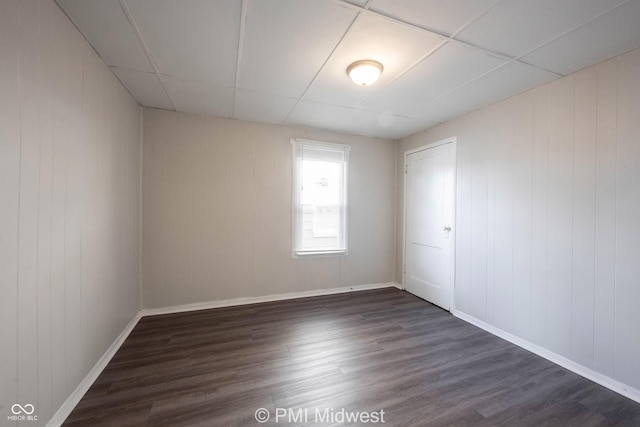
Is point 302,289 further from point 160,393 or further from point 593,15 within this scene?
point 593,15

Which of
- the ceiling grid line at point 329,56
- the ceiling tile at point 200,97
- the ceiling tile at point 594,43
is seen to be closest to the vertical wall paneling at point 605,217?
the ceiling tile at point 594,43

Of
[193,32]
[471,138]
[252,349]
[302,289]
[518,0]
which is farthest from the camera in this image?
[302,289]

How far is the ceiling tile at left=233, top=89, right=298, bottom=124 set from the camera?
2.61 m

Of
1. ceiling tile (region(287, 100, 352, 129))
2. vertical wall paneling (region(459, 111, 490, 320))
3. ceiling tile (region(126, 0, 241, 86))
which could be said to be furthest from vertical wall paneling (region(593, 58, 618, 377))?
ceiling tile (region(126, 0, 241, 86))

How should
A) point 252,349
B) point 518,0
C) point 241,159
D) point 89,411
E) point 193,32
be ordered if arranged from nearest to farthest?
point 518,0 → point 89,411 → point 193,32 → point 252,349 → point 241,159

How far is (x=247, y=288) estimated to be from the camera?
3342 millimetres

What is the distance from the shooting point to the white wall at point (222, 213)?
2.97 m

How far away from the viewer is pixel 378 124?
3.43 m

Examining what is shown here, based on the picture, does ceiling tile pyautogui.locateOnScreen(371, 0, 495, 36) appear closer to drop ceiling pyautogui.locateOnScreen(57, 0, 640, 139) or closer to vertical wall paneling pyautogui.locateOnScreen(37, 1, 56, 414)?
drop ceiling pyautogui.locateOnScreen(57, 0, 640, 139)

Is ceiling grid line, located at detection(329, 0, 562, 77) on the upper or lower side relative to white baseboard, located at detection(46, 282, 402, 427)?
upper

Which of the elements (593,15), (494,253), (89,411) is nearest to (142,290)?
(89,411)

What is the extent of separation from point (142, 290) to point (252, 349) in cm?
174

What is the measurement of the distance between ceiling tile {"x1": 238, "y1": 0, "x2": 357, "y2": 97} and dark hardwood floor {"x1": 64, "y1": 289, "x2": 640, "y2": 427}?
2531mm

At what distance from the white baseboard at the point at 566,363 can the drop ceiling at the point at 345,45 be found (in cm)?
247
